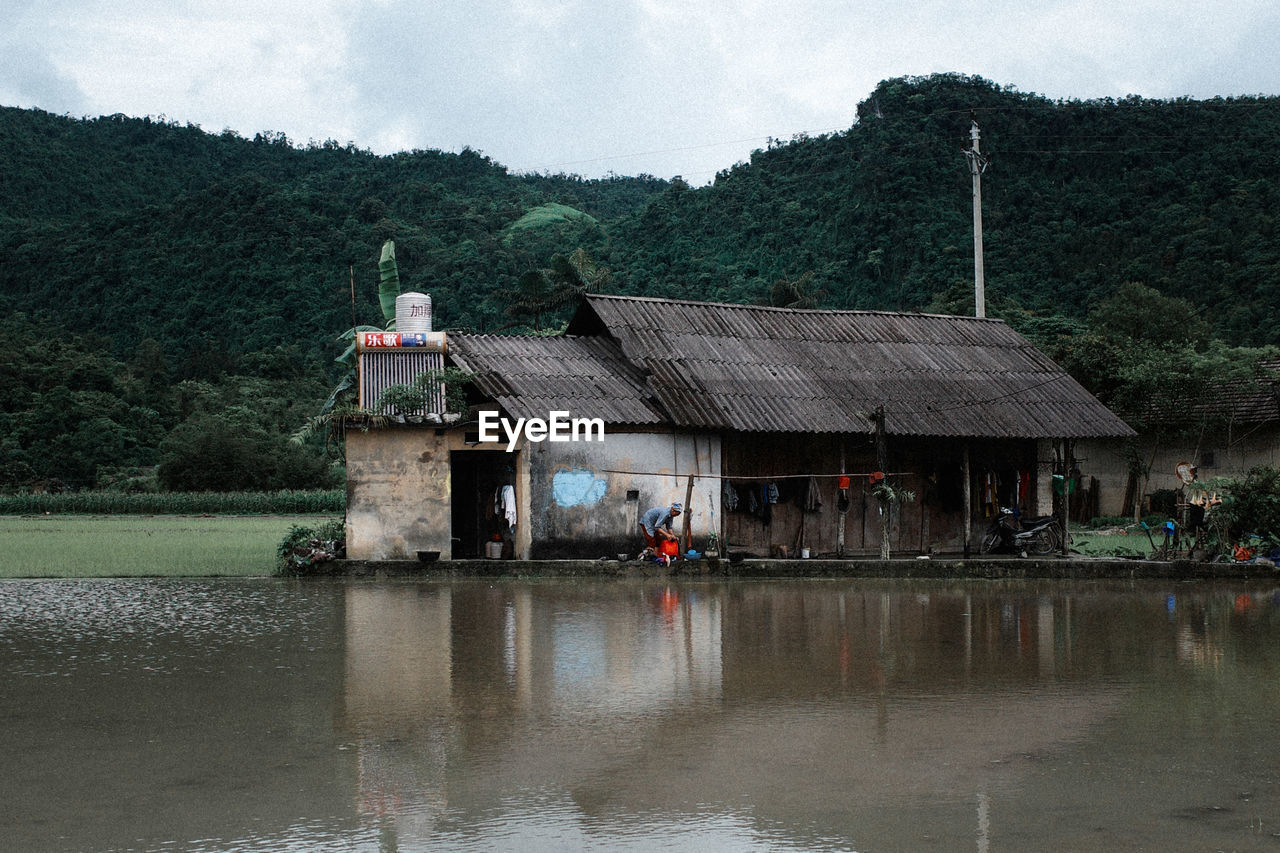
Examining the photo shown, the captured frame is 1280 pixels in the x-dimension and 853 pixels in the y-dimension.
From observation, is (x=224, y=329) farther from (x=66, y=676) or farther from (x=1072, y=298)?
(x=66, y=676)

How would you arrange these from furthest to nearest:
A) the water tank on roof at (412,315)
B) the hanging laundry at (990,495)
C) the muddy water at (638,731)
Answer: the hanging laundry at (990,495) → the water tank on roof at (412,315) → the muddy water at (638,731)

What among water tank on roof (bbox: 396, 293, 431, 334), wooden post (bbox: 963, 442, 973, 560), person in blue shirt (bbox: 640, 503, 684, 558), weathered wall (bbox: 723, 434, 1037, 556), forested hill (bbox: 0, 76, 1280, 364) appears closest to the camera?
person in blue shirt (bbox: 640, 503, 684, 558)

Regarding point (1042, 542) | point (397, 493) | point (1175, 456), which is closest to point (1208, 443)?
point (1175, 456)

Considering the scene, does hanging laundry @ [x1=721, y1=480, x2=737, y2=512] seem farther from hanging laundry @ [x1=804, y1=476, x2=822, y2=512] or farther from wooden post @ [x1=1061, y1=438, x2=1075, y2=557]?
wooden post @ [x1=1061, y1=438, x2=1075, y2=557]

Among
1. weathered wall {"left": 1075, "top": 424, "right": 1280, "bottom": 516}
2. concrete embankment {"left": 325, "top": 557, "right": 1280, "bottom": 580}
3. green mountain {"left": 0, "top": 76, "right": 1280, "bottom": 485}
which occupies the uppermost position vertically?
green mountain {"left": 0, "top": 76, "right": 1280, "bottom": 485}

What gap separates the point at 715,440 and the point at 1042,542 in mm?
6069

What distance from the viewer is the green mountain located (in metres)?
49.6

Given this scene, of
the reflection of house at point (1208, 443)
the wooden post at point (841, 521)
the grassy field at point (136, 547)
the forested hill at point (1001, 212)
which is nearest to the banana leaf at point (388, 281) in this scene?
the grassy field at point (136, 547)

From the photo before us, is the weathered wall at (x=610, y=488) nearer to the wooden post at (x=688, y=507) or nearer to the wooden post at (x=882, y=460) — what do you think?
the wooden post at (x=688, y=507)

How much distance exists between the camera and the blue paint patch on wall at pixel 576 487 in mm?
21391

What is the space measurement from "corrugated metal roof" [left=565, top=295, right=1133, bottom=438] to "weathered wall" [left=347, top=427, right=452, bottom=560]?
4.05 meters

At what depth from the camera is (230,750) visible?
25.2 ft

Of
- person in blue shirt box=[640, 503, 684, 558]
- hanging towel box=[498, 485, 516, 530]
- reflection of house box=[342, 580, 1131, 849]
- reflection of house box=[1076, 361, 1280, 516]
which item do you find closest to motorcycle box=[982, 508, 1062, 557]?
person in blue shirt box=[640, 503, 684, 558]

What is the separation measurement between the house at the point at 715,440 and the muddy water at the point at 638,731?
6.79 metres
